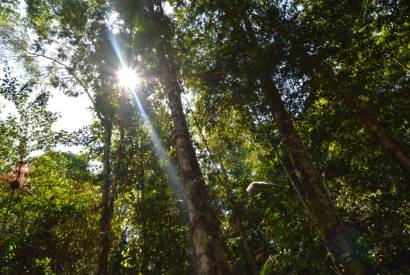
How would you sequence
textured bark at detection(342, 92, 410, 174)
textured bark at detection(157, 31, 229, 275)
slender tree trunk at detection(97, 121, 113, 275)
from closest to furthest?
textured bark at detection(157, 31, 229, 275), slender tree trunk at detection(97, 121, 113, 275), textured bark at detection(342, 92, 410, 174)

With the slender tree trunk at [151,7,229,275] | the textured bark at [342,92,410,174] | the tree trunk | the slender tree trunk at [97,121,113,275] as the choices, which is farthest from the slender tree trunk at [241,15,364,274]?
the slender tree trunk at [97,121,113,275]

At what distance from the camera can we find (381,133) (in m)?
9.87

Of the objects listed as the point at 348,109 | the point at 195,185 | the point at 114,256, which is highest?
the point at 348,109

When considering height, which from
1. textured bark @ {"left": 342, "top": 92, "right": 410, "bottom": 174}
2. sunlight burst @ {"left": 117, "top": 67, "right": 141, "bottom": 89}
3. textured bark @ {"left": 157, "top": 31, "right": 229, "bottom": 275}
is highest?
sunlight burst @ {"left": 117, "top": 67, "right": 141, "bottom": 89}

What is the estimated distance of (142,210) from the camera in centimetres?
927

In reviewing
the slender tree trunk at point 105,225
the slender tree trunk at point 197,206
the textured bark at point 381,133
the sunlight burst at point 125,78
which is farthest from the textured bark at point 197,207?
the textured bark at point 381,133

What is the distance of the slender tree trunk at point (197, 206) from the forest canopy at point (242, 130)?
3 centimetres

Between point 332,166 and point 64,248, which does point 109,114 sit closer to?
point 64,248

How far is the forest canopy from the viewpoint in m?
8.09

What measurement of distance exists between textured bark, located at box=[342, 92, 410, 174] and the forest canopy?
0.04 metres

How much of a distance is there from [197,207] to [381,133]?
779 centimetres

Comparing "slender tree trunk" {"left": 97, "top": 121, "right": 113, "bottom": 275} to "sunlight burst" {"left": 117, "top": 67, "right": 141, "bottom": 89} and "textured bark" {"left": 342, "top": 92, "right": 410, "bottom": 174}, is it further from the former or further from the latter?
"textured bark" {"left": 342, "top": 92, "right": 410, "bottom": 174}

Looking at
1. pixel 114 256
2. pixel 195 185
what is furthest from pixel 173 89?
pixel 114 256

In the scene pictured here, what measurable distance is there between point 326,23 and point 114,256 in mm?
10228
